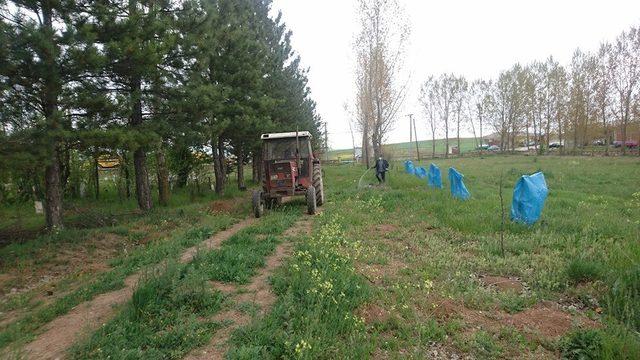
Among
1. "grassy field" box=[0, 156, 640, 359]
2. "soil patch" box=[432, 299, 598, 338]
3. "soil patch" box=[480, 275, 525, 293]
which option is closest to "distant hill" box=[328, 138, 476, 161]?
"grassy field" box=[0, 156, 640, 359]

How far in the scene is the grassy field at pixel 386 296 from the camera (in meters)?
3.59

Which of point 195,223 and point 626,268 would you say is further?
point 195,223

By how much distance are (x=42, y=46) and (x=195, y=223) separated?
5.71 metres

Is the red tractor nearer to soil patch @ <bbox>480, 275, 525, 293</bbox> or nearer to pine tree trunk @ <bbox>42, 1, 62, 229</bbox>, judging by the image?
pine tree trunk @ <bbox>42, 1, 62, 229</bbox>

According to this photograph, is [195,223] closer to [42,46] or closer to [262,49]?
[42,46]

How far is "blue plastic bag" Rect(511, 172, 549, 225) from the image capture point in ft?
27.0

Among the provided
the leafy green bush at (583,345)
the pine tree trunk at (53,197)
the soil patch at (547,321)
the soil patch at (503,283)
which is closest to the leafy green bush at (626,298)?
the soil patch at (547,321)

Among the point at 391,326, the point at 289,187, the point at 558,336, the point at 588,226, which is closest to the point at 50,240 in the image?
the point at 289,187

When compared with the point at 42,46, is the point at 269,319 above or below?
below

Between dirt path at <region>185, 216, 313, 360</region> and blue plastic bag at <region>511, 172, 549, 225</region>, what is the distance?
5359mm

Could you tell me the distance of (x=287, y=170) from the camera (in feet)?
37.6

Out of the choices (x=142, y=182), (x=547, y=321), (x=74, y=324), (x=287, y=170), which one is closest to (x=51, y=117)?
(x=142, y=182)

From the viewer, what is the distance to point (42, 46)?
730 cm

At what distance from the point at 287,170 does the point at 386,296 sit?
728 centimetres
